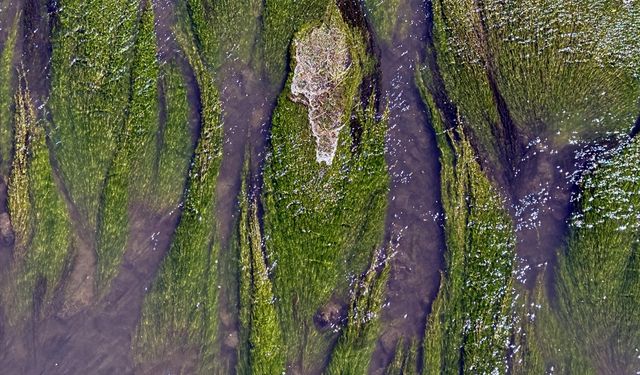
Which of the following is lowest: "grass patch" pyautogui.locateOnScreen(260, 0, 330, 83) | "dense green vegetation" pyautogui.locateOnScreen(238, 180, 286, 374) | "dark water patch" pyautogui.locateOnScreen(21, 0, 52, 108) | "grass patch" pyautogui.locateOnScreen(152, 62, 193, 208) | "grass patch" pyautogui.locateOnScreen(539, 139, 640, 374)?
"grass patch" pyautogui.locateOnScreen(539, 139, 640, 374)

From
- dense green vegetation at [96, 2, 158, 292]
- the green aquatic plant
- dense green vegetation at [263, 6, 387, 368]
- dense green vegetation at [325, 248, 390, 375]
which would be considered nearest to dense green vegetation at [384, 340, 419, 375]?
dense green vegetation at [325, 248, 390, 375]

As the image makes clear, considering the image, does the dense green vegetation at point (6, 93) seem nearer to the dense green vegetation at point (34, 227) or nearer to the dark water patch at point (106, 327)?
the dense green vegetation at point (34, 227)

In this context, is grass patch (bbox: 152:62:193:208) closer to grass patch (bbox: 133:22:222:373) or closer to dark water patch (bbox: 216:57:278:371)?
grass patch (bbox: 133:22:222:373)

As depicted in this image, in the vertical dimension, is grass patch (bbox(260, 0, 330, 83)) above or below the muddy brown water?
above

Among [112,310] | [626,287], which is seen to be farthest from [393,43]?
[112,310]

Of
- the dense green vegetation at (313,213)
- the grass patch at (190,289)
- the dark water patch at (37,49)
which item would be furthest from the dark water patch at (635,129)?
the dark water patch at (37,49)

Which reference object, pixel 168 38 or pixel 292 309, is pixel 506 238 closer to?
pixel 292 309
